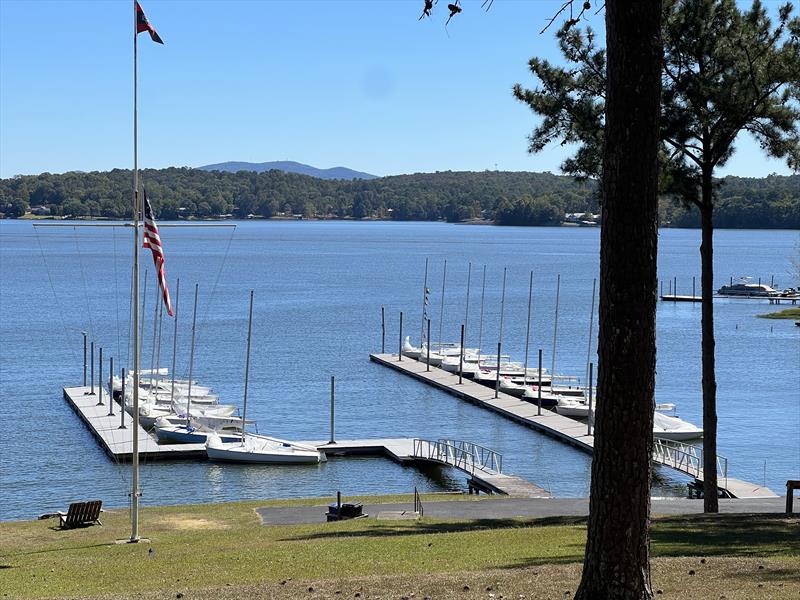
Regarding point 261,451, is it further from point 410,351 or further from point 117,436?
point 410,351

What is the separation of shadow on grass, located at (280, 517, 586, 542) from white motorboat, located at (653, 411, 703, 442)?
28.0 m

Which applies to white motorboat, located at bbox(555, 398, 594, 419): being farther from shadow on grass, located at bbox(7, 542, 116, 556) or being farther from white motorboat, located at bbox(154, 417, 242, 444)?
shadow on grass, located at bbox(7, 542, 116, 556)

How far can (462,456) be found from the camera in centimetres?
4234

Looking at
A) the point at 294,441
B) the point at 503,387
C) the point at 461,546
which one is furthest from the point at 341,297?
the point at 461,546

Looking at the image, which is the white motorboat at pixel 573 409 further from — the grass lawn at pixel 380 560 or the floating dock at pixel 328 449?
the grass lawn at pixel 380 560

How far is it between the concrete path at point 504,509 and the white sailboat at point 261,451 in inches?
629

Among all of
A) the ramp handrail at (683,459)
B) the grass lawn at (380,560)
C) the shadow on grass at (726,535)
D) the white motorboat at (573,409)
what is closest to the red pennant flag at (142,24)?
the grass lawn at (380,560)

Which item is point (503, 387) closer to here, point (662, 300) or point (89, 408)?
point (89, 408)

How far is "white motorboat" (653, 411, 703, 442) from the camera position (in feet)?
167

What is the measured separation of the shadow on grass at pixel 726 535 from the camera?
51.4ft

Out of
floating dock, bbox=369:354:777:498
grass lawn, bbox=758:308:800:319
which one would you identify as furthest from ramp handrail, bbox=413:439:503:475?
grass lawn, bbox=758:308:800:319

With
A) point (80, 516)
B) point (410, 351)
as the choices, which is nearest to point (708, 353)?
point (80, 516)

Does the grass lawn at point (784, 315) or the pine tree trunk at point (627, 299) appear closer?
the pine tree trunk at point (627, 299)

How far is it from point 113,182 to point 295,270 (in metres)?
34.5
